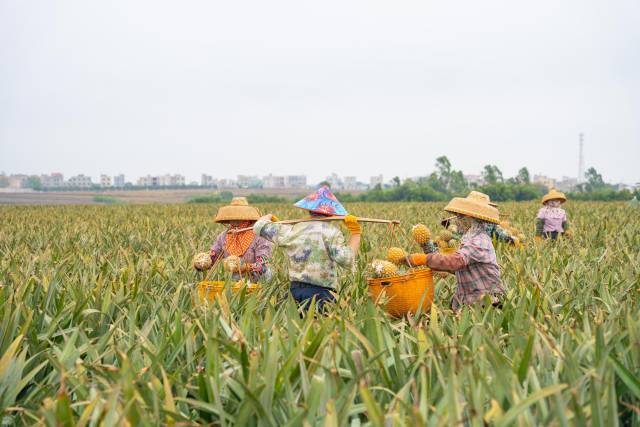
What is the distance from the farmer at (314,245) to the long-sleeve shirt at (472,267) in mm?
604

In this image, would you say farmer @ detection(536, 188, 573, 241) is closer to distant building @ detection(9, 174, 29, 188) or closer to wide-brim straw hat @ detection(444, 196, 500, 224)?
wide-brim straw hat @ detection(444, 196, 500, 224)

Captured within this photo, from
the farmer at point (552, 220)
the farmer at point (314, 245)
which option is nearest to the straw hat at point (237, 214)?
the farmer at point (314, 245)

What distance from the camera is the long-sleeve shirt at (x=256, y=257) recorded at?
4.86 m

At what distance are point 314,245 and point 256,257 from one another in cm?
105

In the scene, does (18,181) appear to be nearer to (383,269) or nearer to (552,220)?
(552,220)

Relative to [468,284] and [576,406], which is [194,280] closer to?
[468,284]

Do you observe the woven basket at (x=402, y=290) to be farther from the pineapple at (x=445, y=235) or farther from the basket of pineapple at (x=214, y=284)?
the pineapple at (x=445, y=235)

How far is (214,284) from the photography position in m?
4.02

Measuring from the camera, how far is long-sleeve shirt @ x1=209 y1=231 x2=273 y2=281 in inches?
191

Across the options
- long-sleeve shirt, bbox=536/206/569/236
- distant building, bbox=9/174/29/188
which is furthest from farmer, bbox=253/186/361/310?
distant building, bbox=9/174/29/188

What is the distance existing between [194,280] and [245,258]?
46 centimetres

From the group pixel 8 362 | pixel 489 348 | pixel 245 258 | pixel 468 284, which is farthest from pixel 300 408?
pixel 245 258

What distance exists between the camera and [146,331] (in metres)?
2.84

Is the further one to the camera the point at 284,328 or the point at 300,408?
the point at 284,328
